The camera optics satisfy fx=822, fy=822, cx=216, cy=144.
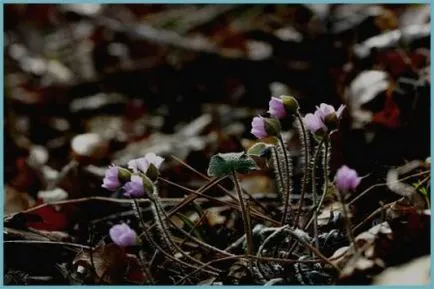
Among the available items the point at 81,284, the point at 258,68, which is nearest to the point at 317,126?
the point at 81,284

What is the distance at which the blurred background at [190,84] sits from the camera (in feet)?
5.46

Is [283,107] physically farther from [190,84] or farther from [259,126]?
[190,84]

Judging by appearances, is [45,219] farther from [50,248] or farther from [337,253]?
[337,253]

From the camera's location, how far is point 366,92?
173 centimetres

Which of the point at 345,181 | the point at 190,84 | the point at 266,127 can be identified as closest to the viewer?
the point at 345,181

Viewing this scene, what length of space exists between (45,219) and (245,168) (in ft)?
1.44

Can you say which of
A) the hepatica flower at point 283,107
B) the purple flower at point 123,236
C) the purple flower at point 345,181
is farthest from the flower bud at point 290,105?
the purple flower at point 123,236

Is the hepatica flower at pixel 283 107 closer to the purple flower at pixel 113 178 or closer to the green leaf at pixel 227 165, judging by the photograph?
the green leaf at pixel 227 165

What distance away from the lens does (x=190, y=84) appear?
2436 millimetres

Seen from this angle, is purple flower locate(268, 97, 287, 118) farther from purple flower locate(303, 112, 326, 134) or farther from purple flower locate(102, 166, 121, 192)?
purple flower locate(102, 166, 121, 192)

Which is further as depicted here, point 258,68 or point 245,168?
point 258,68

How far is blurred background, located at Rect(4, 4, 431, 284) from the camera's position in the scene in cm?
167

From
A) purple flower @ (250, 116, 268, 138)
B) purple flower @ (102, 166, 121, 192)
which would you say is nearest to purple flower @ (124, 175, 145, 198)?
purple flower @ (102, 166, 121, 192)

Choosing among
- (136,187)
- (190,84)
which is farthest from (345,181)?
(190,84)
